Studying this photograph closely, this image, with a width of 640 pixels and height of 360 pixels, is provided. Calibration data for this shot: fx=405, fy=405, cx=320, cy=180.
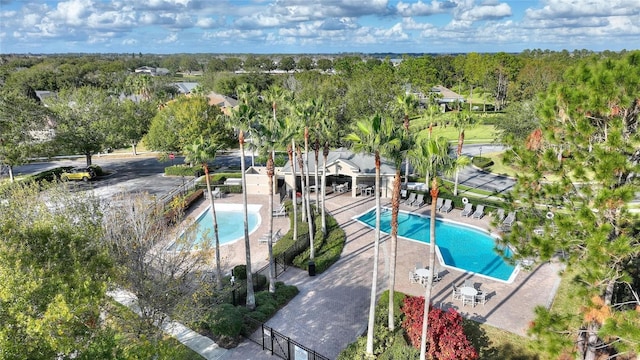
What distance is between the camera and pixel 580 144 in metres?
11.4

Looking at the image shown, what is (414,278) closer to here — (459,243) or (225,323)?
(459,243)

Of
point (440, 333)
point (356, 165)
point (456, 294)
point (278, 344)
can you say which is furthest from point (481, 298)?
point (356, 165)

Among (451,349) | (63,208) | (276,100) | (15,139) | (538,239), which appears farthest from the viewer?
(15,139)

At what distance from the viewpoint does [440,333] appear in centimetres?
1533

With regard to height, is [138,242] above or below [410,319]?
above

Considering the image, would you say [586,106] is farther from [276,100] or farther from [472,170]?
[472,170]

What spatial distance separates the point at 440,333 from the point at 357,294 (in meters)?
5.70

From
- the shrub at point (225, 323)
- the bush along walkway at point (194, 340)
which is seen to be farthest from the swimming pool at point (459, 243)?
the bush along walkway at point (194, 340)

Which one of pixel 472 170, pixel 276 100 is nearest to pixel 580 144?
pixel 276 100

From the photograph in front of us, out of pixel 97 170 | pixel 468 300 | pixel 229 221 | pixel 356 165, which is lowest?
pixel 229 221

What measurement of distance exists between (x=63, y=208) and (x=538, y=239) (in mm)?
17085

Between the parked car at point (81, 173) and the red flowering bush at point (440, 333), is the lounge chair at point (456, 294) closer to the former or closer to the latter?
the red flowering bush at point (440, 333)

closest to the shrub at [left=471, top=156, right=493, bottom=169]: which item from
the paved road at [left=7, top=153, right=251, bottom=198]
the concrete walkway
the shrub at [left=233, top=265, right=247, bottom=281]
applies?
the concrete walkway

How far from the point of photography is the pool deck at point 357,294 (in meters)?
17.1
